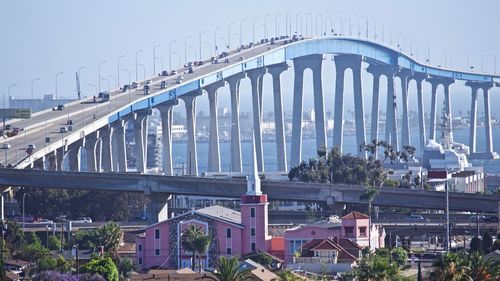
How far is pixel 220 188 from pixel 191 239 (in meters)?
21.1

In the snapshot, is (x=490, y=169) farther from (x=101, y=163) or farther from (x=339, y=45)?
(x=101, y=163)

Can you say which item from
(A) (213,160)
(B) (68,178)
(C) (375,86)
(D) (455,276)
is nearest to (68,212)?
(B) (68,178)

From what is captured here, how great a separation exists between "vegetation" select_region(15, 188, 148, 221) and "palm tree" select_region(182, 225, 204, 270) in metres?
28.8

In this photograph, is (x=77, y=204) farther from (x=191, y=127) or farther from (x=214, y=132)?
(x=214, y=132)

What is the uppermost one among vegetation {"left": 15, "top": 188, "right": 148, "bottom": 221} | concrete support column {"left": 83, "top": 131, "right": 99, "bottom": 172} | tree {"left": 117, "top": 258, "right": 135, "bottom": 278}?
concrete support column {"left": 83, "top": 131, "right": 99, "bottom": 172}

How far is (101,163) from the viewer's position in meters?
138

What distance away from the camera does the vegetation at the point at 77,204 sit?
351 ft

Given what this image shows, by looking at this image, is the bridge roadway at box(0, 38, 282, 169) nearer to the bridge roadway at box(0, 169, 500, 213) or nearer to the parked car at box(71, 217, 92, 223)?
the parked car at box(71, 217, 92, 223)

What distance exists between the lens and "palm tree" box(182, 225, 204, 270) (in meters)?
75.4

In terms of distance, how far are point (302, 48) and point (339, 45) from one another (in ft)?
21.5

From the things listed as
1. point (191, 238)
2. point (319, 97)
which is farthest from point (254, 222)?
point (319, 97)

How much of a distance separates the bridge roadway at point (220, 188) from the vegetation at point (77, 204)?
27.0 ft

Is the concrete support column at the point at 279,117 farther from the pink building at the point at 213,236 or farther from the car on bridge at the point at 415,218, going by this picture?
the pink building at the point at 213,236

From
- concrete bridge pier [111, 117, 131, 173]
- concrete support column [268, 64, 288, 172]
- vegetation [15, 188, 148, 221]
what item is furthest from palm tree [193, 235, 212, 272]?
concrete support column [268, 64, 288, 172]
